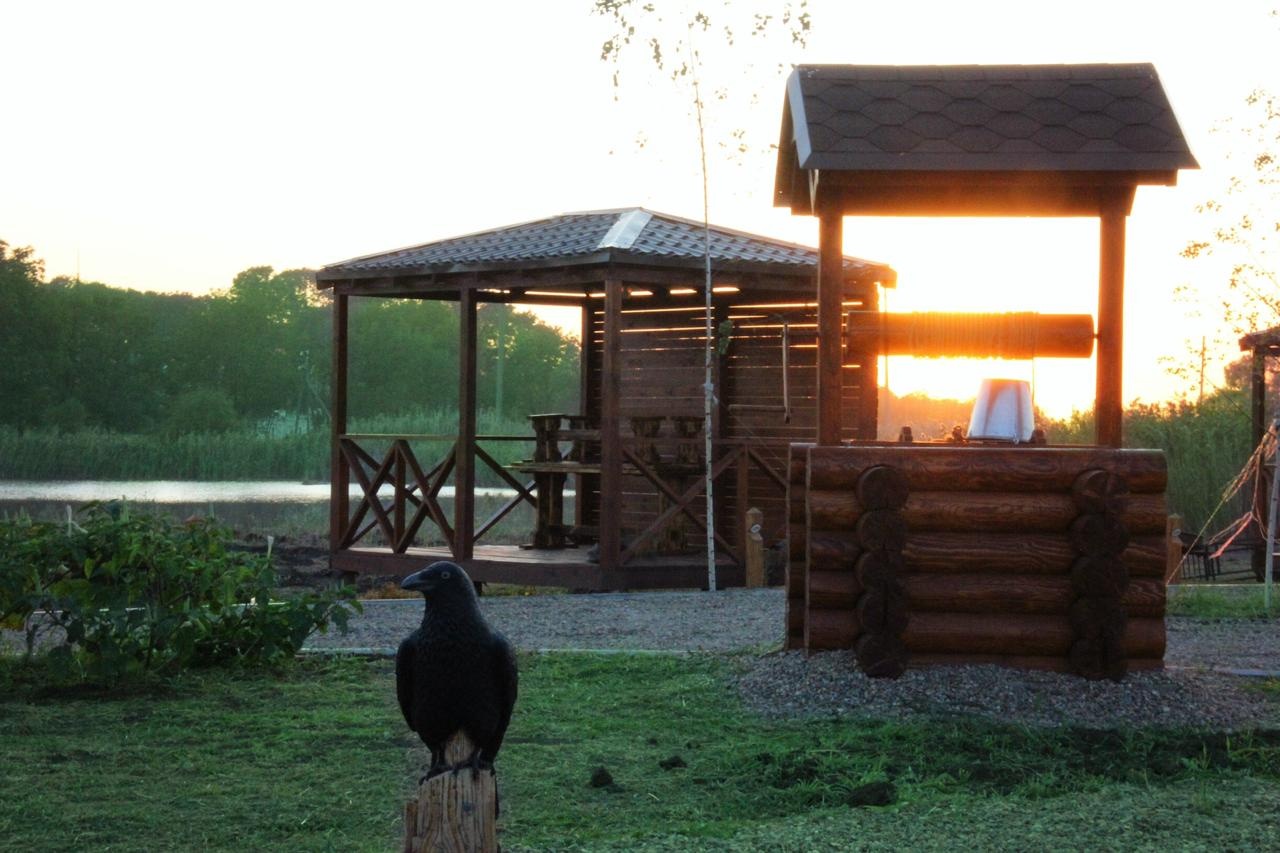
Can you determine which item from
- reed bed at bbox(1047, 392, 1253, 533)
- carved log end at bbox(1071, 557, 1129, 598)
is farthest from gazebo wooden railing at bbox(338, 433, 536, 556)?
reed bed at bbox(1047, 392, 1253, 533)

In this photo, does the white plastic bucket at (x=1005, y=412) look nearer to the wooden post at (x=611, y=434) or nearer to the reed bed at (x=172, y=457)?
the wooden post at (x=611, y=434)

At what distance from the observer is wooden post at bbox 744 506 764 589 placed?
48.5 feet

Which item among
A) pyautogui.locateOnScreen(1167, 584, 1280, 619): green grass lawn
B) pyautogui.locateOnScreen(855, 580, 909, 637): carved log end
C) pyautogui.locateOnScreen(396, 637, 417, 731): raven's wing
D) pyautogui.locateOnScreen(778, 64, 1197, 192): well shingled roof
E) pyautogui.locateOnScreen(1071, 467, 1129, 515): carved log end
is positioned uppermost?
pyautogui.locateOnScreen(778, 64, 1197, 192): well shingled roof

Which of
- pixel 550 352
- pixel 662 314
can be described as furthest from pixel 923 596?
pixel 550 352

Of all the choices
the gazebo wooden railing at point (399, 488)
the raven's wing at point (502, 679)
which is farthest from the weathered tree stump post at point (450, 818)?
the gazebo wooden railing at point (399, 488)

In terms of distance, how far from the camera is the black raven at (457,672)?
443cm

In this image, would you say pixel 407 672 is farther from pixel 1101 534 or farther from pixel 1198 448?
pixel 1198 448

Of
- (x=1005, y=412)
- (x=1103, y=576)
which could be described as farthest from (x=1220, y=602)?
(x=1103, y=576)

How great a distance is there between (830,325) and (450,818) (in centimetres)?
500

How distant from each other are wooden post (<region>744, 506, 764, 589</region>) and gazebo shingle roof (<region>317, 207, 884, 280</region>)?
248 cm

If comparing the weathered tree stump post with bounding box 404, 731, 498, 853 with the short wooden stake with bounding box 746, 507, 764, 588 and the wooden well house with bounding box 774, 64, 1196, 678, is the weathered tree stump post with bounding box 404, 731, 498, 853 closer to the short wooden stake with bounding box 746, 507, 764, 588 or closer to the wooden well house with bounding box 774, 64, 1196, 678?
the wooden well house with bounding box 774, 64, 1196, 678

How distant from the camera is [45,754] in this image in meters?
6.79

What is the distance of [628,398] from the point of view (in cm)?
1764

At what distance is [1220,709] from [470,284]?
8.93 m
